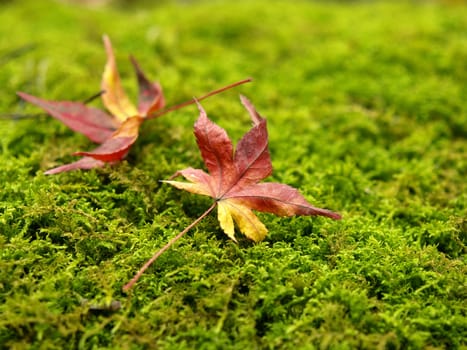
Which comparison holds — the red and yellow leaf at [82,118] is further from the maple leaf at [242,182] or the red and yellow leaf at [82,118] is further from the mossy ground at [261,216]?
the maple leaf at [242,182]

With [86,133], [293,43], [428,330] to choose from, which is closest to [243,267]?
[428,330]

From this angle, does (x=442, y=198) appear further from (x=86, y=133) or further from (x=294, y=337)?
(x=86, y=133)

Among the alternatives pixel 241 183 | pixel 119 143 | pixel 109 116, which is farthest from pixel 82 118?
pixel 241 183

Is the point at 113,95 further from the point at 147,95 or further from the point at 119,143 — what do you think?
the point at 119,143

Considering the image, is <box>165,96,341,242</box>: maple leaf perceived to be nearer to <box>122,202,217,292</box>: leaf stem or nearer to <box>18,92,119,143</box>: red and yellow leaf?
<box>122,202,217,292</box>: leaf stem

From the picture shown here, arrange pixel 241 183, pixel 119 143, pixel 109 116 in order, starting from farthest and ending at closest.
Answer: pixel 109 116 → pixel 119 143 → pixel 241 183

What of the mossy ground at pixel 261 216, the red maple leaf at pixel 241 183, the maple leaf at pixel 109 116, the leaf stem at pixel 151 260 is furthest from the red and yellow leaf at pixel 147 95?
the leaf stem at pixel 151 260
